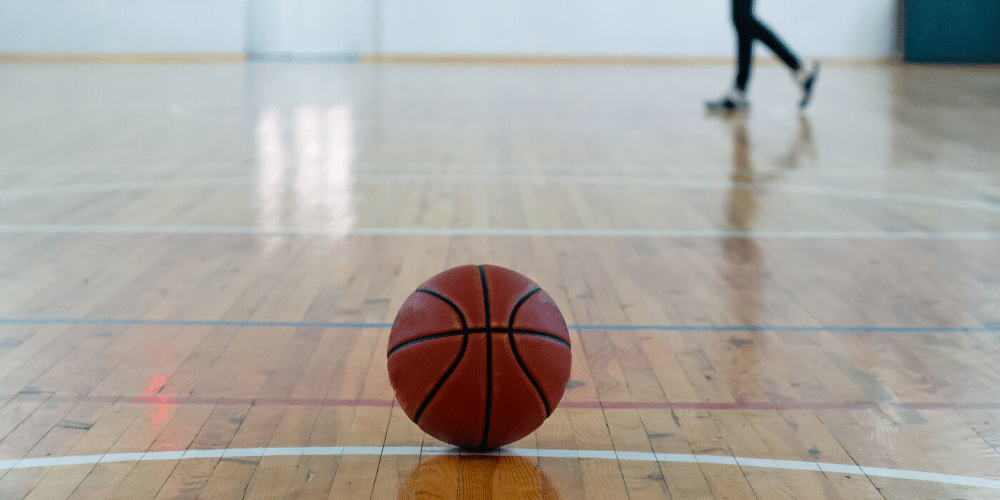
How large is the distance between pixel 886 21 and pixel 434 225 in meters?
10.4

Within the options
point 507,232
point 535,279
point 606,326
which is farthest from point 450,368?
point 507,232

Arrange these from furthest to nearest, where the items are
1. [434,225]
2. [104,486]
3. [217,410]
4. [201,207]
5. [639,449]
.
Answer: [201,207], [434,225], [217,410], [639,449], [104,486]

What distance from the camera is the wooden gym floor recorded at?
1.93 m

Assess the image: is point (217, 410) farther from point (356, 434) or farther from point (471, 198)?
point (471, 198)

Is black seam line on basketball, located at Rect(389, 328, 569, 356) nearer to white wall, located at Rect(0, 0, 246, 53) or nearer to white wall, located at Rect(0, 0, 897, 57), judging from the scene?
white wall, located at Rect(0, 0, 897, 57)

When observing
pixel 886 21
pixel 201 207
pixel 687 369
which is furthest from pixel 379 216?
pixel 886 21

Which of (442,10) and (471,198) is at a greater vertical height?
(442,10)

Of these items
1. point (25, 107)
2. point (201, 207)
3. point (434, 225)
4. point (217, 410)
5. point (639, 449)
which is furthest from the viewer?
point (25, 107)

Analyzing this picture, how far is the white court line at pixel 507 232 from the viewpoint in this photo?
12.7 ft

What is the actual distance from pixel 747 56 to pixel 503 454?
6.42m

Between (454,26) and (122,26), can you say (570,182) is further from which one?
(122,26)

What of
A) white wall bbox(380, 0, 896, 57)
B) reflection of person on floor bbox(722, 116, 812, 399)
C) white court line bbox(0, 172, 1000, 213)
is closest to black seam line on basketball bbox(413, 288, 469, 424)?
reflection of person on floor bbox(722, 116, 812, 399)

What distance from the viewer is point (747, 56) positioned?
25.3 feet

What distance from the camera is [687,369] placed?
2459 millimetres
